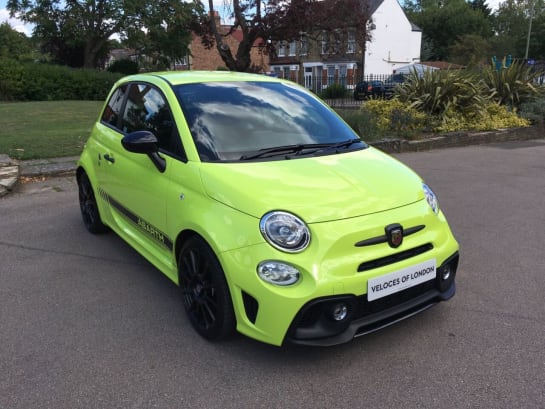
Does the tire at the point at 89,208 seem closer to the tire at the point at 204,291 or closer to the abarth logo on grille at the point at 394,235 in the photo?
the tire at the point at 204,291

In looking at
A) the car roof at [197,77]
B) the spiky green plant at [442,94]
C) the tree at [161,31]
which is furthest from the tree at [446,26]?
the car roof at [197,77]

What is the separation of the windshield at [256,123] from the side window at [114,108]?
3.46 ft

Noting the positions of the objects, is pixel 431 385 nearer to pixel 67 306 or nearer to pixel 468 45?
pixel 67 306

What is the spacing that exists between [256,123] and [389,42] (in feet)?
166

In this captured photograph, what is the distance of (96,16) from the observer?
30.6 m

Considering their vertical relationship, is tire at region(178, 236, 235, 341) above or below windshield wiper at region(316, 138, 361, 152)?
below

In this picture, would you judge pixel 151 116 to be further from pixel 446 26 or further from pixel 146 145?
pixel 446 26

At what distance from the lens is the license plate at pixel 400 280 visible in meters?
2.69

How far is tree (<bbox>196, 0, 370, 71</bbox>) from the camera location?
17078 millimetres

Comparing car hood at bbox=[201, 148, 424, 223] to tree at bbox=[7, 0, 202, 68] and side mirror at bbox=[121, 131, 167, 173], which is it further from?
tree at bbox=[7, 0, 202, 68]

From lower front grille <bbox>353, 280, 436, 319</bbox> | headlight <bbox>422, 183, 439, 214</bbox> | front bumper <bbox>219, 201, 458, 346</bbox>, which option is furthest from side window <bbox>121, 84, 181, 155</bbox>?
headlight <bbox>422, 183, 439, 214</bbox>

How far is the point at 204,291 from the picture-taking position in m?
3.01

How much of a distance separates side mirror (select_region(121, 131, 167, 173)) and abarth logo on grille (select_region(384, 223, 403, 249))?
5.29 feet

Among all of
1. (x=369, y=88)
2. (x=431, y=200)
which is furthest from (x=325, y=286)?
(x=369, y=88)
